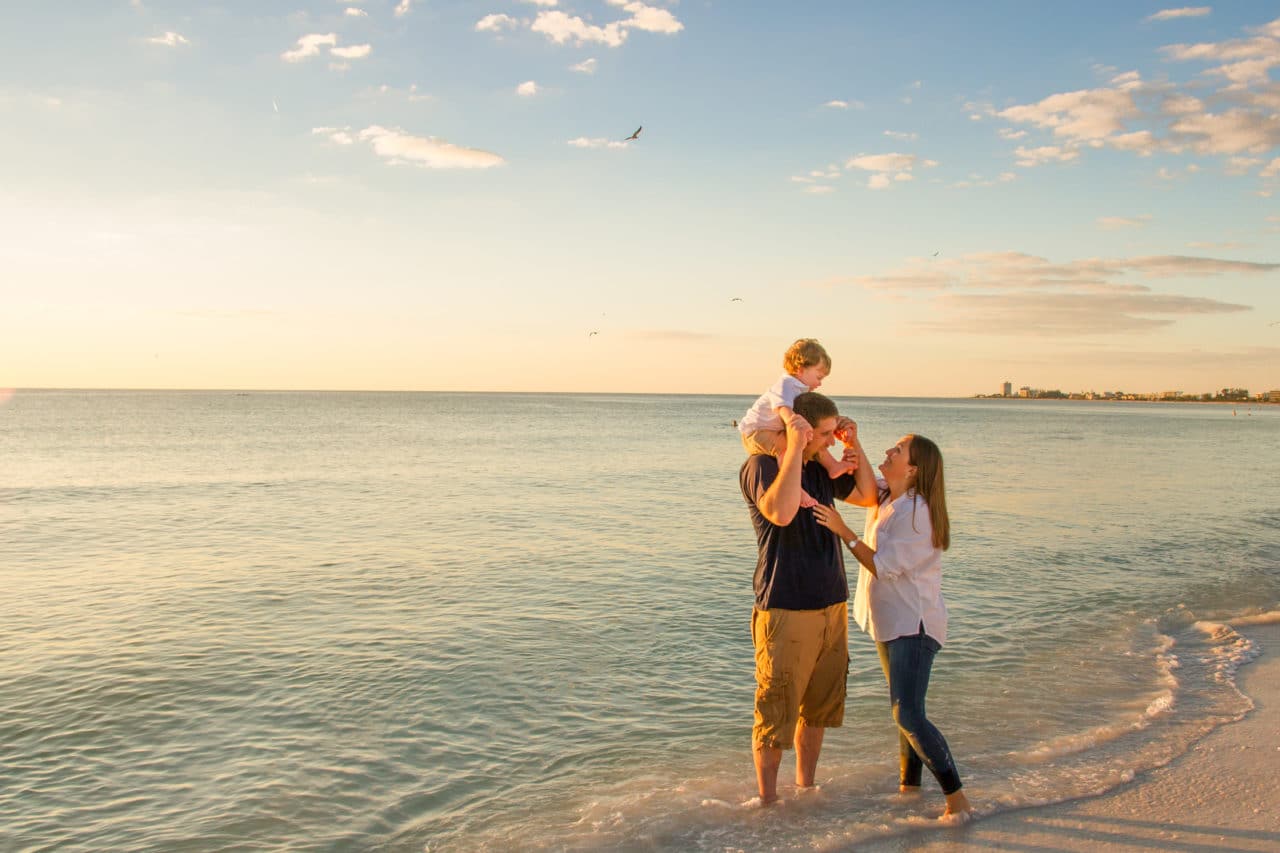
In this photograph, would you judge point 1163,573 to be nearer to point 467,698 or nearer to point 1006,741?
point 1006,741

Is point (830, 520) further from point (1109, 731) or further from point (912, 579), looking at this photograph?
point (1109, 731)

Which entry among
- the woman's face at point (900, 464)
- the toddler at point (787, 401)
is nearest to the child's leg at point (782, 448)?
the toddler at point (787, 401)

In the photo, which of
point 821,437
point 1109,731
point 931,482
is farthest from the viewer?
point 1109,731

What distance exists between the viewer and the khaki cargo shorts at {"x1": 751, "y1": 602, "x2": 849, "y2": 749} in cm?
471

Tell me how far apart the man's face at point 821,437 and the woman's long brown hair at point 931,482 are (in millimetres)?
475

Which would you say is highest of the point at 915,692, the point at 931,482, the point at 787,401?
the point at 787,401

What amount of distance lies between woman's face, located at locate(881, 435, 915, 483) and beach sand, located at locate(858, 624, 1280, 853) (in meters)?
2.10

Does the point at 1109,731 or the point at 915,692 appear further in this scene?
the point at 1109,731

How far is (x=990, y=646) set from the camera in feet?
30.8

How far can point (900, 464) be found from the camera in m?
4.67

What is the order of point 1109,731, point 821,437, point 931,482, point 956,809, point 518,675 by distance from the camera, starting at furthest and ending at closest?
point 518,675 → point 1109,731 → point 956,809 → point 931,482 → point 821,437

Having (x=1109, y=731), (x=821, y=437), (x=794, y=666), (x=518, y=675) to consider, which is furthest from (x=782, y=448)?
(x=518, y=675)

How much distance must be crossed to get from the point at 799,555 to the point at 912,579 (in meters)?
0.66

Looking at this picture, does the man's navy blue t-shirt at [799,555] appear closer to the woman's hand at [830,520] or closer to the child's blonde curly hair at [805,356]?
the woman's hand at [830,520]
